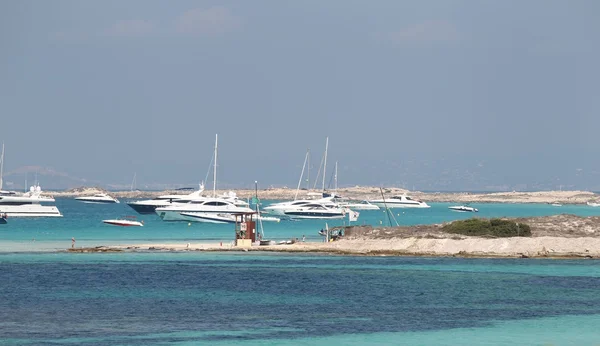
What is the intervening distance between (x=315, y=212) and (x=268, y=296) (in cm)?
8744

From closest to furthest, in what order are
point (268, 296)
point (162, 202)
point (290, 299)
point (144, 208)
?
point (290, 299) → point (268, 296) → point (162, 202) → point (144, 208)

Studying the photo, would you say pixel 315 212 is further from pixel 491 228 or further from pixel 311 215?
pixel 491 228

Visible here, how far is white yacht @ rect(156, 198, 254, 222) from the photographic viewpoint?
122 metres

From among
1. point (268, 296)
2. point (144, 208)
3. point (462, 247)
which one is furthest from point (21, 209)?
point (268, 296)

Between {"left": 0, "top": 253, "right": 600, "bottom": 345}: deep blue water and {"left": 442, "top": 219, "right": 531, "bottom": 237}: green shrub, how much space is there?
10.6 m

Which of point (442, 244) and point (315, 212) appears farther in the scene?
point (315, 212)

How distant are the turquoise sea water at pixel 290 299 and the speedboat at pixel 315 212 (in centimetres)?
6264

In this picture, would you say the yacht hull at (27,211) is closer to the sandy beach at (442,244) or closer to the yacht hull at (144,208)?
the yacht hull at (144,208)

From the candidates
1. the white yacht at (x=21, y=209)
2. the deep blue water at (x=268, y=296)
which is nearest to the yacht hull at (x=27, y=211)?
the white yacht at (x=21, y=209)

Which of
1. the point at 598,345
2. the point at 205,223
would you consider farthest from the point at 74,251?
the point at 205,223

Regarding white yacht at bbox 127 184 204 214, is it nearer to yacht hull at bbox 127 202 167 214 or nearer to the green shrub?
yacht hull at bbox 127 202 167 214

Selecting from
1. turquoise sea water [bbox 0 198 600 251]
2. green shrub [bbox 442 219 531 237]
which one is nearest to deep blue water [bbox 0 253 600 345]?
green shrub [bbox 442 219 531 237]

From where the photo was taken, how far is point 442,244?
73.1 metres

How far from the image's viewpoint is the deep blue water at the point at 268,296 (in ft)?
122
